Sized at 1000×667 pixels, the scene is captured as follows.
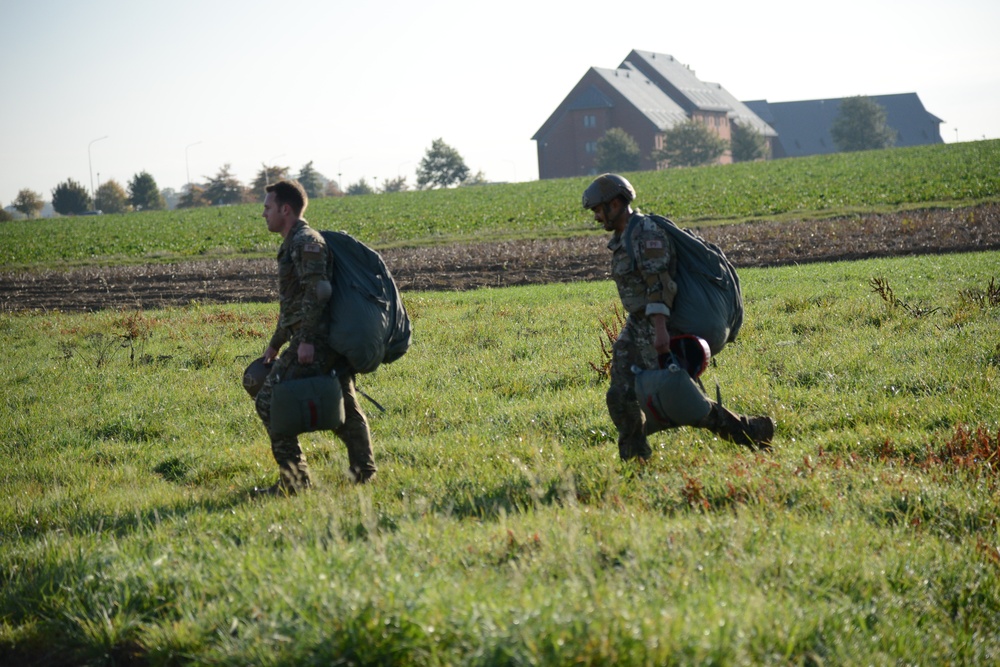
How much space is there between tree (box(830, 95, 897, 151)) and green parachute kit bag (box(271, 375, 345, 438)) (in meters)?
111

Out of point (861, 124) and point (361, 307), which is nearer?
point (361, 307)

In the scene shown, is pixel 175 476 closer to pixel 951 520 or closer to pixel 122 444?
pixel 122 444

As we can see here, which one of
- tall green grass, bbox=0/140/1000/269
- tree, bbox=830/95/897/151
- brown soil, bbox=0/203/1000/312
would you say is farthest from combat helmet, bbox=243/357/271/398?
tree, bbox=830/95/897/151

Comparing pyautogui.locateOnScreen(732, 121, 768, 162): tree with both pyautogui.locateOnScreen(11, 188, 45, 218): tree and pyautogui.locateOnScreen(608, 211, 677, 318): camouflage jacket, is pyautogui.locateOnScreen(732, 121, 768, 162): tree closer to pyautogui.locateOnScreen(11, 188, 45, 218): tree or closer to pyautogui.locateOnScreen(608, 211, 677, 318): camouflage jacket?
pyautogui.locateOnScreen(11, 188, 45, 218): tree

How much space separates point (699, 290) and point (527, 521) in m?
1.97

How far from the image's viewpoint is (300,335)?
243 inches

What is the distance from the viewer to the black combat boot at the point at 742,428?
6.50 m

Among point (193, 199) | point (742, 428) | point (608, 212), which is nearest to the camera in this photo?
point (608, 212)

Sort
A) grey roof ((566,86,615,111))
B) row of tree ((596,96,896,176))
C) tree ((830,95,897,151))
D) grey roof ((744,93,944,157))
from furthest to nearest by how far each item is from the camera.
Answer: grey roof ((744,93,944,157)), tree ((830,95,897,151)), grey roof ((566,86,615,111)), row of tree ((596,96,896,176))

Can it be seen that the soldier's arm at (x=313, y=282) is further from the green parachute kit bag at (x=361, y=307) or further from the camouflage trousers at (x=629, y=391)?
the camouflage trousers at (x=629, y=391)

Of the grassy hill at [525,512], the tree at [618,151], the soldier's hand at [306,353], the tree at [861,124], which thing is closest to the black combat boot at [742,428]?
the grassy hill at [525,512]

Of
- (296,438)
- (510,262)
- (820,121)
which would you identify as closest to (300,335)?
(296,438)

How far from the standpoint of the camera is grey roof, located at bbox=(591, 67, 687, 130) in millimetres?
101625

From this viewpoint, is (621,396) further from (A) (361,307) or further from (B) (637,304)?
(A) (361,307)
